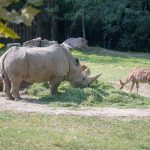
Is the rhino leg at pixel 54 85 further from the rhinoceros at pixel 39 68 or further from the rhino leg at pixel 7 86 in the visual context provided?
the rhino leg at pixel 7 86

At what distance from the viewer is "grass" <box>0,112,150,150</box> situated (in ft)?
22.1

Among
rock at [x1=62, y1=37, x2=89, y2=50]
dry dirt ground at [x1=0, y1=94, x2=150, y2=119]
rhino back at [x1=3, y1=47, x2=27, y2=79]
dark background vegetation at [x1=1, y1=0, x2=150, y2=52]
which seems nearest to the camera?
dry dirt ground at [x1=0, y1=94, x2=150, y2=119]

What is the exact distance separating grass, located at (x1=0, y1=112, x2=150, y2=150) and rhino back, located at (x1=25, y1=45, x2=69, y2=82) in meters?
2.30

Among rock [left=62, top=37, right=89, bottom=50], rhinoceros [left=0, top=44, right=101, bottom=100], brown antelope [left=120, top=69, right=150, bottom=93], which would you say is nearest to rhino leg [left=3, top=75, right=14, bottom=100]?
rhinoceros [left=0, top=44, right=101, bottom=100]

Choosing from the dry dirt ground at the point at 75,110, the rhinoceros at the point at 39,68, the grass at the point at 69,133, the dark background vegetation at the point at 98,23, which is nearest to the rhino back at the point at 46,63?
the rhinoceros at the point at 39,68

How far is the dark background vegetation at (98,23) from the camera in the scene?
81.5ft

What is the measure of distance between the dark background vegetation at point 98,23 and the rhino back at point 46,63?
12923 millimetres

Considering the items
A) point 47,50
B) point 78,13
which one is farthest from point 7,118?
point 78,13

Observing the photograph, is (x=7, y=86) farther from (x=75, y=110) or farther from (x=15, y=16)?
(x=15, y=16)

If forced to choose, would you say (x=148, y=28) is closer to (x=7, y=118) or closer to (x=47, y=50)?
(x=47, y=50)

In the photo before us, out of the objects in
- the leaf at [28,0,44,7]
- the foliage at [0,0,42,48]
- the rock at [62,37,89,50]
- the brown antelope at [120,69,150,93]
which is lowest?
the rock at [62,37,89,50]

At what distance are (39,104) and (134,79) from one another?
135 inches

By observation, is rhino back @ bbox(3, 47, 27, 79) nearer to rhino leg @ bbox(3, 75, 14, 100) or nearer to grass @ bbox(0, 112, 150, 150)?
rhino leg @ bbox(3, 75, 14, 100)

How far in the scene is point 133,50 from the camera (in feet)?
86.3
